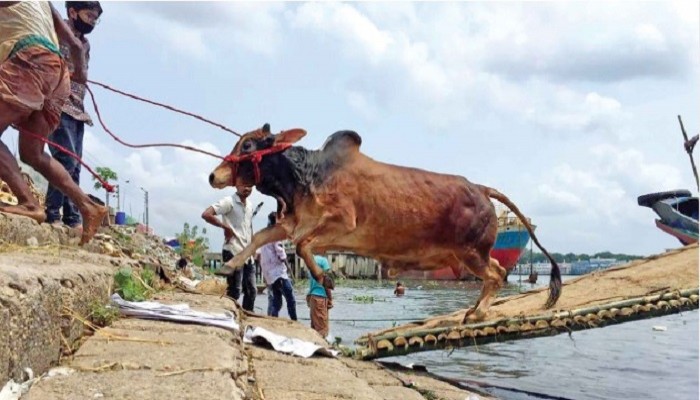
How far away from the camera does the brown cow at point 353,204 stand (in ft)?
16.4

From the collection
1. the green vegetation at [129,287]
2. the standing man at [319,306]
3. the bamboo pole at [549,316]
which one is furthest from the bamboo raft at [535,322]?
the green vegetation at [129,287]

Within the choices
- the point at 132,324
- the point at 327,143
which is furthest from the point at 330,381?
the point at 327,143

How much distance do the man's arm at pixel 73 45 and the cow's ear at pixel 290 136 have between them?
5.77 feet

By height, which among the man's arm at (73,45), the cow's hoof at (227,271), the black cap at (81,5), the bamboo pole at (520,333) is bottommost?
the bamboo pole at (520,333)

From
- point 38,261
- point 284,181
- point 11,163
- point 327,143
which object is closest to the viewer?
point 38,261

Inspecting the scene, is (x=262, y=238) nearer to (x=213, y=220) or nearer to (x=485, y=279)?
(x=485, y=279)

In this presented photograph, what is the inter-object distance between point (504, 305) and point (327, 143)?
12.3ft

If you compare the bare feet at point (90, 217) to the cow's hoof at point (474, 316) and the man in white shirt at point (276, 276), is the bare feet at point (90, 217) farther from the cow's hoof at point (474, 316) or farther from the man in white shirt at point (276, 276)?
the man in white shirt at point (276, 276)

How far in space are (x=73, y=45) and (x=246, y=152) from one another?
1.70 m

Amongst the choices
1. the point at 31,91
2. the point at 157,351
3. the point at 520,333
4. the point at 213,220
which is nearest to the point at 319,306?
the point at 213,220

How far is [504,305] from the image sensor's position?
833 centimetres

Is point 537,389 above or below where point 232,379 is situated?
below

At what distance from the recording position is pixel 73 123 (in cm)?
649

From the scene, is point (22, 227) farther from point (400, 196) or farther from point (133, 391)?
point (133, 391)
